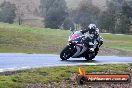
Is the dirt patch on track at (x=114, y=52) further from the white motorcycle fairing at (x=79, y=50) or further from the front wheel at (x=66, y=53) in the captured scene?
the front wheel at (x=66, y=53)

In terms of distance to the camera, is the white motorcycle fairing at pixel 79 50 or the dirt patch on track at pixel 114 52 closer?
the white motorcycle fairing at pixel 79 50

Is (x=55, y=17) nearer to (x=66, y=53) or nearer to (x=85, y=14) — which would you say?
(x=85, y=14)

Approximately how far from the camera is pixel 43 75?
12.4 metres

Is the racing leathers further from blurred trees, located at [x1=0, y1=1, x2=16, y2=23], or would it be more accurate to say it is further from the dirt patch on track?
blurred trees, located at [x1=0, y1=1, x2=16, y2=23]

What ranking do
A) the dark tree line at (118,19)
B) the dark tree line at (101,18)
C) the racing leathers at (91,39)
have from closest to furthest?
the racing leathers at (91,39), the dark tree line at (118,19), the dark tree line at (101,18)

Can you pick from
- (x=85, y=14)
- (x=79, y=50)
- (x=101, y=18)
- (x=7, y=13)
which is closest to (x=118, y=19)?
(x=101, y=18)

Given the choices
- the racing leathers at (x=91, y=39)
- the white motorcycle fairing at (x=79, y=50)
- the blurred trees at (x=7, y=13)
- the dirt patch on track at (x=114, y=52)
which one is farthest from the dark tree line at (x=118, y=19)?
the white motorcycle fairing at (x=79, y=50)

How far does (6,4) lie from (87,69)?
256ft

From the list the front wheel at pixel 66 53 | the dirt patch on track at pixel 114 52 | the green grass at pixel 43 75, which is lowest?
the dirt patch on track at pixel 114 52

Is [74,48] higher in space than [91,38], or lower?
lower

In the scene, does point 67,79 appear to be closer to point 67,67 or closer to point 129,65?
point 67,67

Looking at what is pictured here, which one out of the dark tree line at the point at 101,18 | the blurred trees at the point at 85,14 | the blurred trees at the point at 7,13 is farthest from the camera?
the blurred trees at the point at 7,13

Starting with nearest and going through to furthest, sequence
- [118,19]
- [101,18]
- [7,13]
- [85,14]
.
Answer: [101,18]
[118,19]
[7,13]
[85,14]

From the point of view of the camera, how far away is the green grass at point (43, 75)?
10.7 m
